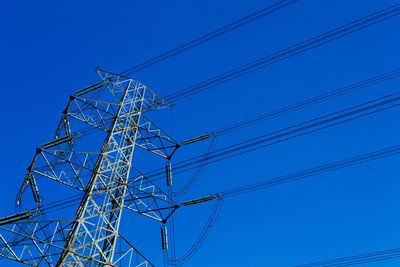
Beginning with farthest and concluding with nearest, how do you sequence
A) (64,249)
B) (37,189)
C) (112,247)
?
(37,189), (112,247), (64,249)

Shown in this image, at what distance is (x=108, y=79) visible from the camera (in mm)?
18156

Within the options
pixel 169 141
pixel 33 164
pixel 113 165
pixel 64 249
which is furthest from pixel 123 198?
pixel 169 141

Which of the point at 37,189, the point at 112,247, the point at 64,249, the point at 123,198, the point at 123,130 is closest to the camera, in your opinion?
the point at 64,249

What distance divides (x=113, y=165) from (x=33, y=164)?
121 inches

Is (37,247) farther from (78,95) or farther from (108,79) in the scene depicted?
(108,79)

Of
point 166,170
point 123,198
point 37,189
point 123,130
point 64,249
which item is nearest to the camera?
point 64,249

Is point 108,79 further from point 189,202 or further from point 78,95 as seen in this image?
point 189,202

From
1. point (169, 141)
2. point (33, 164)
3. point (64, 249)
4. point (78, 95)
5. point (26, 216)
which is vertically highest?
point (78, 95)

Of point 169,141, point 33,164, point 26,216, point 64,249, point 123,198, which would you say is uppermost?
point 169,141

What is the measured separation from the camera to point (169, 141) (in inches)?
Answer: 691

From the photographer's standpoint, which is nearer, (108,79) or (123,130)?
(123,130)

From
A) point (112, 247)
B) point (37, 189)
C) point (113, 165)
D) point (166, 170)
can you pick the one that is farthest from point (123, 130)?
point (112, 247)

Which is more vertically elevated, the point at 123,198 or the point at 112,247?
the point at 123,198

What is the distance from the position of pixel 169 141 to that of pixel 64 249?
7950 millimetres
